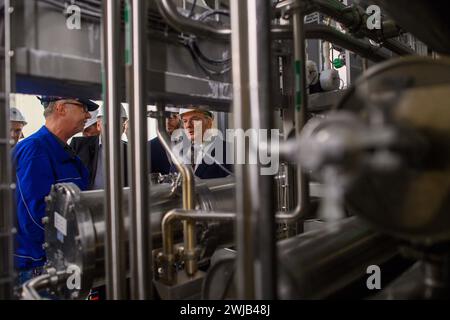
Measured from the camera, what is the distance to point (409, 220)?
41 cm

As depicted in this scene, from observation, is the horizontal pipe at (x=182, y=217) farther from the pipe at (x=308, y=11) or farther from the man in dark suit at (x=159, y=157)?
the man in dark suit at (x=159, y=157)

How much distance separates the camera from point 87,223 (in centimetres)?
84

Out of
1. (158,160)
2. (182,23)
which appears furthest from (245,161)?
(158,160)

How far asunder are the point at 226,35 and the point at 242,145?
1.52 ft

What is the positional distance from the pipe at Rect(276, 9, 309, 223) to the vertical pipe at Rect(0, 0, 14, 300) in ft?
1.92

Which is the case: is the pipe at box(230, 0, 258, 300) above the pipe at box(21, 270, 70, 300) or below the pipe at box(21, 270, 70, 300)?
above

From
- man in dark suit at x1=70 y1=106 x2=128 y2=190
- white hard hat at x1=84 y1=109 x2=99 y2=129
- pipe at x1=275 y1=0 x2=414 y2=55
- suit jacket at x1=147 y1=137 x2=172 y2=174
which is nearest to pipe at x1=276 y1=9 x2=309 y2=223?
pipe at x1=275 y1=0 x2=414 y2=55

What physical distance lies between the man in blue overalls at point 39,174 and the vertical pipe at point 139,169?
2.73 feet

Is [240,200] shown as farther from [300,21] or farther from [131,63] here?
[300,21]

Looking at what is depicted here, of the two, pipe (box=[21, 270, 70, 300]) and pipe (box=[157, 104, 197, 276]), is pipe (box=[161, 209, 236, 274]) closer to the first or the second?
pipe (box=[157, 104, 197, 276])

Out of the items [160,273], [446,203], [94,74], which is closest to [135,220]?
[160,273]

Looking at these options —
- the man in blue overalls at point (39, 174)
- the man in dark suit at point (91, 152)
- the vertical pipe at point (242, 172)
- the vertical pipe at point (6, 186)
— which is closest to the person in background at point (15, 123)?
the vertical pipe at point (6, 186)

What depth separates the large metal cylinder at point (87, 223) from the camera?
83cm

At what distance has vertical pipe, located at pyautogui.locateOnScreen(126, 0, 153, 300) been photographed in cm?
67
